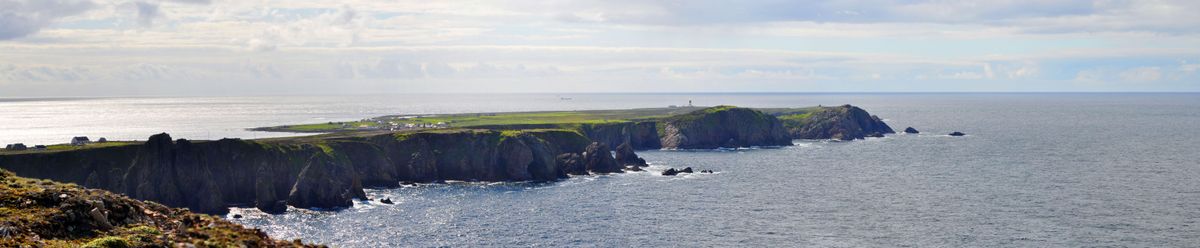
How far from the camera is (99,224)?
107 ft

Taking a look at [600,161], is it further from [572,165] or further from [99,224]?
[99,224]

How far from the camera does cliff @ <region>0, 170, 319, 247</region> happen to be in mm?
30359

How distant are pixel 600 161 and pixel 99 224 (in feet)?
471

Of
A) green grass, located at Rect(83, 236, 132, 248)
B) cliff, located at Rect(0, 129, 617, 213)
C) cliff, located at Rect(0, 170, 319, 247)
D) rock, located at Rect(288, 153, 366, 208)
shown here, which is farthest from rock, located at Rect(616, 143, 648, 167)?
green grass, located at Rect(83, 236, 132, 248)

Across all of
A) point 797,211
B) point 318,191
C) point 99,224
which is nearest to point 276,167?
point 318,191

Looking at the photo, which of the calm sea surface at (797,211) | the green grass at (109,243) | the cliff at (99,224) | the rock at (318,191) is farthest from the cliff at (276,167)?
the green grass at (109,243)

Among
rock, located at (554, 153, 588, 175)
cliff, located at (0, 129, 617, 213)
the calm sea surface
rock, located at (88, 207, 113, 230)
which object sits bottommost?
the calm sea surface

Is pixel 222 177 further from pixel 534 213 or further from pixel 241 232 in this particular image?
pixel 241 232

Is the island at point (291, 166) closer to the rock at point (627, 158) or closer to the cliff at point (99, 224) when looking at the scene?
the rock at point (627, 158)

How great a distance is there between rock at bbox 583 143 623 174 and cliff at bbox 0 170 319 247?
139 metres

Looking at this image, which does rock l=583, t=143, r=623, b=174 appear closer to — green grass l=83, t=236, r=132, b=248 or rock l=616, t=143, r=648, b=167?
rock l=616, t=143, r=648, b=167

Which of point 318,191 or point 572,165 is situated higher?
point 318,191

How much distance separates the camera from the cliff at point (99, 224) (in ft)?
99.6

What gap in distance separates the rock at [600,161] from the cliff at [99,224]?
13932 centimetres
